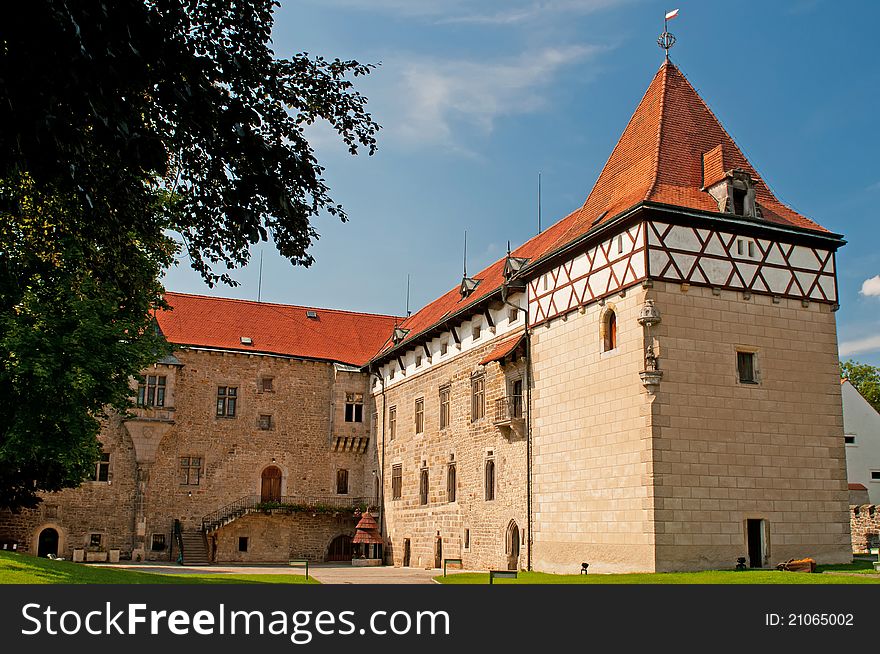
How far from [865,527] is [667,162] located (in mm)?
15598

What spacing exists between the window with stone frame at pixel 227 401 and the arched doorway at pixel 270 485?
9.60ft

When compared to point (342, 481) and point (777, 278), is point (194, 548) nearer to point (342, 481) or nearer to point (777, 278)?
point (342, 481)

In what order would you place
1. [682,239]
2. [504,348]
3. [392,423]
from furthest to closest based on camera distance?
[392,423], [504,348], [682,239]

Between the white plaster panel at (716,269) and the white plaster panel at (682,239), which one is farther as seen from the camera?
the white plaster panel at (716,269)

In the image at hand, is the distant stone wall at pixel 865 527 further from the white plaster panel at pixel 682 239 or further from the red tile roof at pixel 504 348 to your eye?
the white plaster panel at pixel 682 239

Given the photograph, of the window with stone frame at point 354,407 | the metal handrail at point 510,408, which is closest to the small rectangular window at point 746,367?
the metal handrail at point 510,408

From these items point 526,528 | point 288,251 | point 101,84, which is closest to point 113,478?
point 526,528

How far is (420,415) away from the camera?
116 feet

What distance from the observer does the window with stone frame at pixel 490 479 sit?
28.6 meters

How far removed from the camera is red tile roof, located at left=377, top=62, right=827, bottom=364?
22.8 meters

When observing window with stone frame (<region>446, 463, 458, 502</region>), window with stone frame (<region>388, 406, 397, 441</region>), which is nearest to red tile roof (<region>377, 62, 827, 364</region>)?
window with stone frame (<region>446, 463, 458, 502</region>)

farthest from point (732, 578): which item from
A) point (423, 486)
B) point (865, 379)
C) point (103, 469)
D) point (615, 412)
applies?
point (865, 379)

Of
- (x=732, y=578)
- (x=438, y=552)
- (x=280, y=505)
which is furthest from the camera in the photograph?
(x=280, y=505)

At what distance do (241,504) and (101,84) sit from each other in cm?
3212
